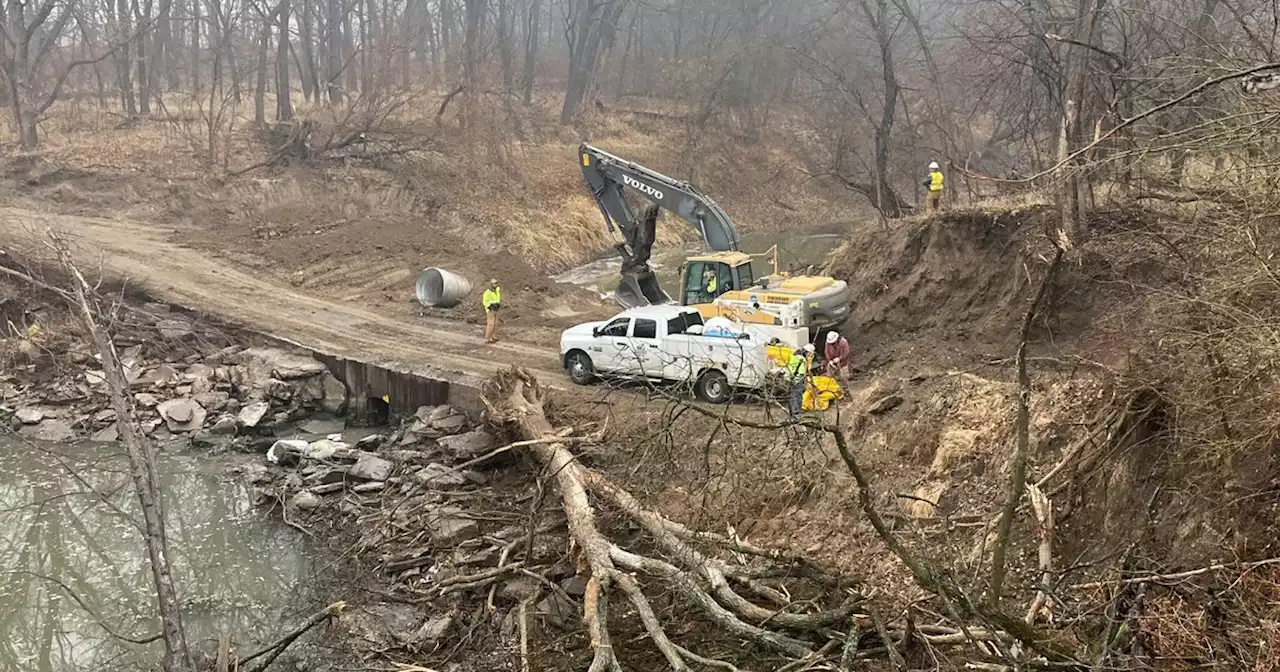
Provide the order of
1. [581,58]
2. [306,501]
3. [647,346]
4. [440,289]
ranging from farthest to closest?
1. [581,58]
2. [440,289]
3. [647,346]
4. [306,501]

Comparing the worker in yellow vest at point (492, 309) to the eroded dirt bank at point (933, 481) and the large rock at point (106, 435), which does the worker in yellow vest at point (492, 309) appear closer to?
the eroded dirt bank at point (933, 481)

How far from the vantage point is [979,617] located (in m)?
4.99

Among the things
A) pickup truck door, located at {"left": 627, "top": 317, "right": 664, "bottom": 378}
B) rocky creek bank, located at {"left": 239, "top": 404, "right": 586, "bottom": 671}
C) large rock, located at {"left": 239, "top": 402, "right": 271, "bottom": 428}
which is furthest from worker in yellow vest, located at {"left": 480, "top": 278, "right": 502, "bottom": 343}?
large rock, located at {"left": 239, "top": 402, "right": 271, "bottom": 428}

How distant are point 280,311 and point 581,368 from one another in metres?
8.43

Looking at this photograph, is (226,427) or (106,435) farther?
(226,427)

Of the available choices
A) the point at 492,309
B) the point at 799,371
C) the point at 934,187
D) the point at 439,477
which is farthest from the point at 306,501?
the point at 934,187

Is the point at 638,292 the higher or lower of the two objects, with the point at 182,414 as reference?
higher

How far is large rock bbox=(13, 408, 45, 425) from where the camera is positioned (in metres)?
16.1

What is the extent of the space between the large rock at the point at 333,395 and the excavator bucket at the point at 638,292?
6.13m

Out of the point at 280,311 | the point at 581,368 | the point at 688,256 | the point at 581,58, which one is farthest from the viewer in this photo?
the point at 581,58

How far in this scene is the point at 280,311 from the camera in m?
20.5

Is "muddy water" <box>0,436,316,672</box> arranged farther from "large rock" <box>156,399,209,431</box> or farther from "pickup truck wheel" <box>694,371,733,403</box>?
"pickup truck wheel" <box>694,371,733,403</box>

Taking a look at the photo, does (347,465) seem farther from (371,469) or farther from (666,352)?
(666,352)

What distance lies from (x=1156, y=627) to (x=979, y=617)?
1.15 m
